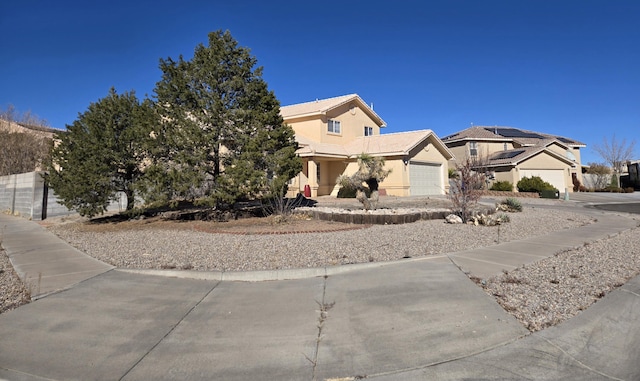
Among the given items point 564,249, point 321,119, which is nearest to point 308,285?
point 564,249

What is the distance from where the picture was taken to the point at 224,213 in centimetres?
1288

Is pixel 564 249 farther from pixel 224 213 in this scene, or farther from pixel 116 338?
pixel 224 213

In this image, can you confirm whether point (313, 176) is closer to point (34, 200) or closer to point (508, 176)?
point (34, 200)

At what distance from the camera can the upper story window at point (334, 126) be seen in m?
26.1

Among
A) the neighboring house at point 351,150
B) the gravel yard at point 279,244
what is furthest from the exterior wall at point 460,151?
the gravel yard at point 279,244

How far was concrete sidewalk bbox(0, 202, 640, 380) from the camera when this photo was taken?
10.2 feet

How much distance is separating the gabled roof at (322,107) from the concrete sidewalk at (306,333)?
21.0 metres

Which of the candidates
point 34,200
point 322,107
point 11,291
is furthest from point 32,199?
point 322,107

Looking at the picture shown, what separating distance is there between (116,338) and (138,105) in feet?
36.3

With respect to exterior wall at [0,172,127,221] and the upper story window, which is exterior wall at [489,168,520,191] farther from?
exterior wall at [0,172,127,221]

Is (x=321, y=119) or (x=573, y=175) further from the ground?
(x=321, y=119)

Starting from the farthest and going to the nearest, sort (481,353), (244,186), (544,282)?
(244,186) < (544,282) < (481,353)

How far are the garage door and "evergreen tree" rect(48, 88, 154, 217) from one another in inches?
703

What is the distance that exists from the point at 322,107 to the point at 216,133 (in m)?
14.9
